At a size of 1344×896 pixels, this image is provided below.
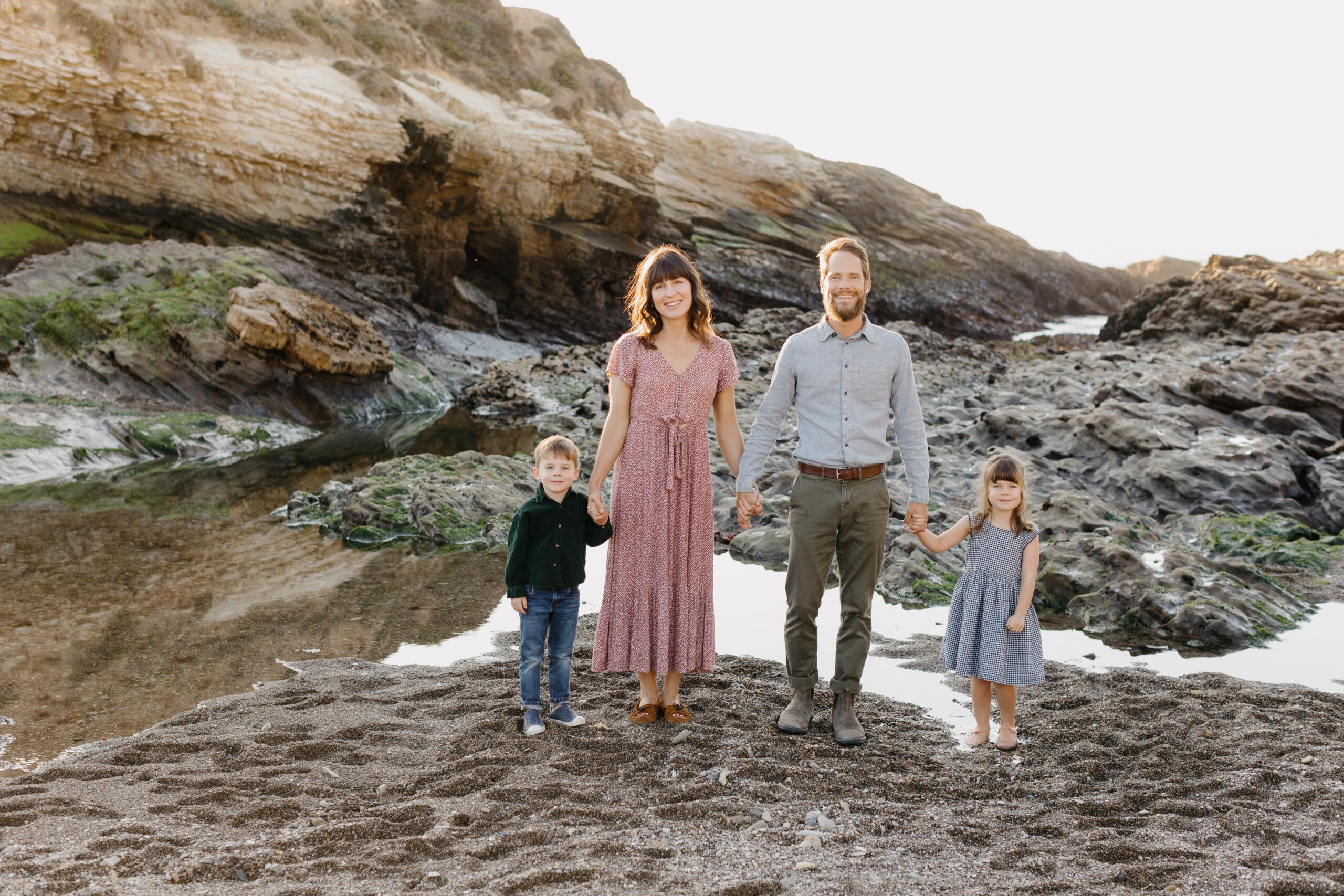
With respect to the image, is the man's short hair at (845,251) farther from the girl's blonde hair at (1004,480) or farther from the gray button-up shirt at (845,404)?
the girl's blonde hair at (1004,480)

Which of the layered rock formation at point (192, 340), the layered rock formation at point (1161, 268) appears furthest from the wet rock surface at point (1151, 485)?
the layered rock formation at point (1161, 268)

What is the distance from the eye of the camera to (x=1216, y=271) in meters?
25.7

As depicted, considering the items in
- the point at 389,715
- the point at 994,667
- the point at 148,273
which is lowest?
the point at 389,715

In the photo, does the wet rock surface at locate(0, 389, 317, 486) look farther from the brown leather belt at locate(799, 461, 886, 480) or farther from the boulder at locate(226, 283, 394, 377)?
the brown leather belt at locate(799, 461, 886, 480)

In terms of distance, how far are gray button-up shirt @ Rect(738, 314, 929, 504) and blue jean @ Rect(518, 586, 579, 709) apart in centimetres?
100

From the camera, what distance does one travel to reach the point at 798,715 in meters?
4.43

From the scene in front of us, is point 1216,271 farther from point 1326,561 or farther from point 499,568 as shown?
point 499,568

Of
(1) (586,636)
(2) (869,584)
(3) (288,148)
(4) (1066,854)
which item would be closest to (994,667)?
(2) (869,584)

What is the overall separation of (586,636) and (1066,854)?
3526 mm

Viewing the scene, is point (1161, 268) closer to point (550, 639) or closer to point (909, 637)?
point (909, 637)

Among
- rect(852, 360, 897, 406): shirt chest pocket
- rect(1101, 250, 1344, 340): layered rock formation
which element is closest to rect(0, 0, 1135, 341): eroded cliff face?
rect(1101, 250, 1344, 340): layered rock formation

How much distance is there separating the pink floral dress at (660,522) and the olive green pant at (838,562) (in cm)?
42

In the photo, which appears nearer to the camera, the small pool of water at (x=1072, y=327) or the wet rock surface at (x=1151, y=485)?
the wet rock surface at (x=1151, y=485)

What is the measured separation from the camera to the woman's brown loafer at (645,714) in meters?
4.48
